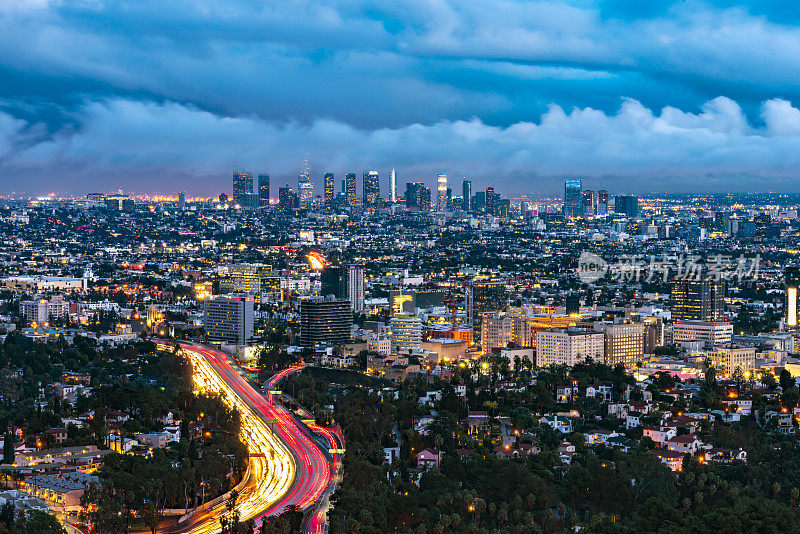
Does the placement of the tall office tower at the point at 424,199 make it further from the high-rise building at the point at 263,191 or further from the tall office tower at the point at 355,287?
the tall office tower at the point at 355,287

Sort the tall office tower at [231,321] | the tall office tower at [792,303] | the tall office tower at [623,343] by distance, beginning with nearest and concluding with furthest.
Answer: the tall office tower at [623,343]
the tall office tower at [231,321]
the tall office tower at [792,303]

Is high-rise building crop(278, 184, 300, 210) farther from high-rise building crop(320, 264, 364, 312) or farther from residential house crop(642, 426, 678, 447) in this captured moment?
residential house crop(642, 426, 678, 447)

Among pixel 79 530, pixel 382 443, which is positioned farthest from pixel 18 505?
pixel 382 443

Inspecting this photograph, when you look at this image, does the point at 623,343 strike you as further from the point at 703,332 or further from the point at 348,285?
the point at 348,285

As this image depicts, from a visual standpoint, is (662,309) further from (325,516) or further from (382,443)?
(325,516)

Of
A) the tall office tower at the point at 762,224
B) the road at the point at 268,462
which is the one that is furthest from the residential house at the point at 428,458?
the tall office tower at the point at 762,224

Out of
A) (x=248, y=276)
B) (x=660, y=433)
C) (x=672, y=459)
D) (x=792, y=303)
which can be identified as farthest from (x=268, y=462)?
(x=248, y=276)
